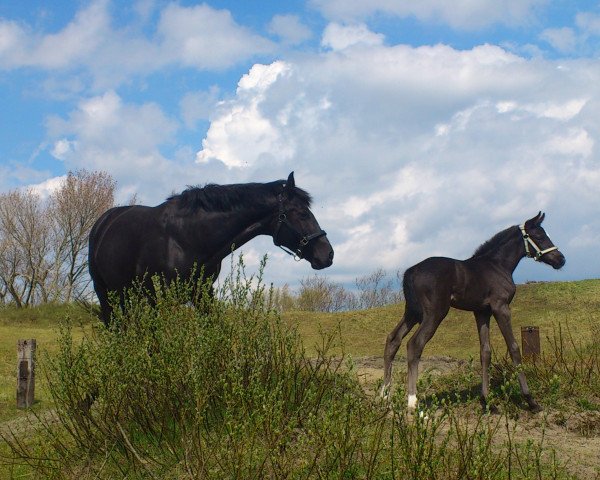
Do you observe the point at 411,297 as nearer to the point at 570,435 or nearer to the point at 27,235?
the point at 570,435

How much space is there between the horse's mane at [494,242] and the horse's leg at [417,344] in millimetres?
1268

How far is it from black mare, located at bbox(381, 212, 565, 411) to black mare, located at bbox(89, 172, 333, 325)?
1268 mm

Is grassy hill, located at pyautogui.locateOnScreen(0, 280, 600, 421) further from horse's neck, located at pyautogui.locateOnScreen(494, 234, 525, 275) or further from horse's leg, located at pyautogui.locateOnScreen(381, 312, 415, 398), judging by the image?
horse's leg, located at pyautogui.locateOnScreen(381, 312, 415, 398)

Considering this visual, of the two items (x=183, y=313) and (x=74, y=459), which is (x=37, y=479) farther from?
(x=183, y=313)

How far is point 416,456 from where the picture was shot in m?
3.83

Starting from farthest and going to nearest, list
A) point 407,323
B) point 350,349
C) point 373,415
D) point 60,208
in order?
point 60,208
point 350,349
point 407,323
point 373,415

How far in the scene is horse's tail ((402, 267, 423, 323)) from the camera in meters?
8.30

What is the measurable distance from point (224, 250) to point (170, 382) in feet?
7.94

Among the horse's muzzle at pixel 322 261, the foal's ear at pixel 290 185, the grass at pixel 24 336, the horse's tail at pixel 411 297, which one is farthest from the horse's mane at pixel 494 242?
the grass at pixel 24 336

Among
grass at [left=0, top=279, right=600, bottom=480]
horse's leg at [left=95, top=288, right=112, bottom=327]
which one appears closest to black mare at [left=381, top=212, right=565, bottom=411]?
grass at [left=0, top=279, right=600, bottom=480]

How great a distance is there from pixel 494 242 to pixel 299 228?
115 inches

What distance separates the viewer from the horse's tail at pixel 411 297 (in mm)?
8297

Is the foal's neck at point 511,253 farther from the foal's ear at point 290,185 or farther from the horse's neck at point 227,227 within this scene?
the horse's neck at point 227,227

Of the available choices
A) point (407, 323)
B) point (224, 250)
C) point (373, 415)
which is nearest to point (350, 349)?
point (407, 323)
